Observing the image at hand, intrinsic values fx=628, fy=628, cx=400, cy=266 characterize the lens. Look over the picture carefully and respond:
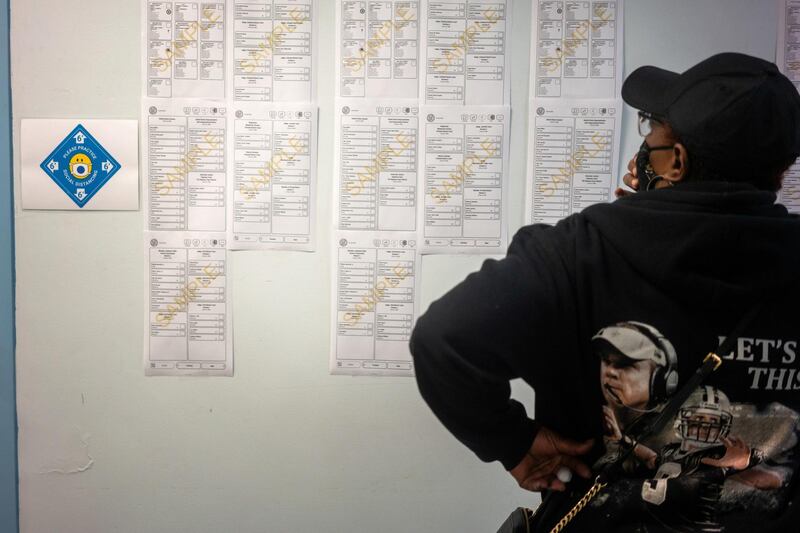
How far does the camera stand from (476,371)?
812 millimetres

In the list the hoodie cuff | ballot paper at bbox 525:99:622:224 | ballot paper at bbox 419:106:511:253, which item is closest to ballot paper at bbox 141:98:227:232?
ballot paper at bbox 419:106:511:253

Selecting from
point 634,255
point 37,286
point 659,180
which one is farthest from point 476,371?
point 37,286

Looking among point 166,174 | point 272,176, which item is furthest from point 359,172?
point 166,174

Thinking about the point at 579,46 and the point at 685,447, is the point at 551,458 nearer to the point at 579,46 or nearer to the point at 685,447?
the point at 685,447

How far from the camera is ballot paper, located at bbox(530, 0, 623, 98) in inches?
53.1

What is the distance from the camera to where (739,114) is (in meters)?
0.78

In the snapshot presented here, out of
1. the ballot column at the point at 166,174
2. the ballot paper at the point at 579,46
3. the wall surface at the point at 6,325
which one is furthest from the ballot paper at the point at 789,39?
the wall surface at the point at 6,325

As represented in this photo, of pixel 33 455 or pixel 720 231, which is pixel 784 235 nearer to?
pixel 720 231

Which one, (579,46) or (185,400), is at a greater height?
(579,46)

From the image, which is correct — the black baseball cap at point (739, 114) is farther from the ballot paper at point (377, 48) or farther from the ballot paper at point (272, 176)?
the ballot paper at point (272, 176)

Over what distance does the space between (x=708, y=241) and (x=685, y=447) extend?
0.28m

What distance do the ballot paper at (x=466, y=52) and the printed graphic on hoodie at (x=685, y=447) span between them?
73 cm

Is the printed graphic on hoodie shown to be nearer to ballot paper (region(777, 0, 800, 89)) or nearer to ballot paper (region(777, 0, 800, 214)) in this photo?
ballot paper (region(777, 0, 800, 214))

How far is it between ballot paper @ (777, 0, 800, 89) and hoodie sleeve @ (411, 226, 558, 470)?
890mm
